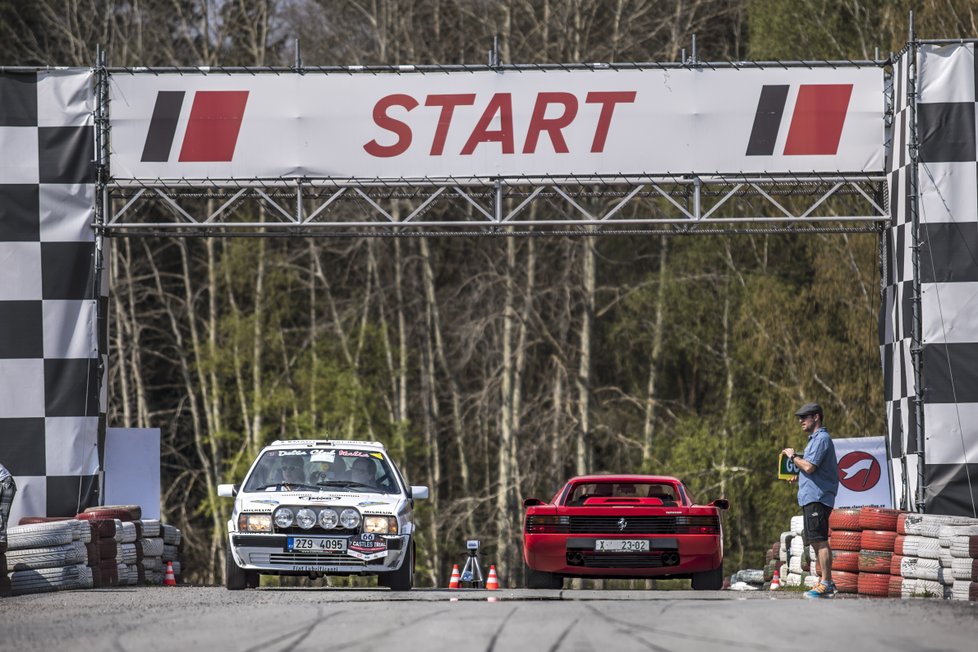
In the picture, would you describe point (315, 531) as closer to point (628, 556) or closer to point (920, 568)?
point (628, 556)

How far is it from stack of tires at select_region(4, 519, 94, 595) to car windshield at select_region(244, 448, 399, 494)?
5.84 ft

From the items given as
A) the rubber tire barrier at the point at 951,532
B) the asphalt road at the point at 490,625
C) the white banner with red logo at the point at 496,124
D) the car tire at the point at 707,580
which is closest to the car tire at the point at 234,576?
the asphalt road at the point at 490,625

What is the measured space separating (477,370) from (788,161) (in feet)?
65.8

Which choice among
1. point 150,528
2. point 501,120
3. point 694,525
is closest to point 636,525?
point 694,525

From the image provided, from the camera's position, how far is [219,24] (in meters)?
37.5

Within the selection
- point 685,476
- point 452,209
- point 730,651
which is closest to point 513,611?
point 730,651

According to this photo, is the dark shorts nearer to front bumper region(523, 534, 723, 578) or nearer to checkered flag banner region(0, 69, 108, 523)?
front bumper region(523, 534, 723, 578)

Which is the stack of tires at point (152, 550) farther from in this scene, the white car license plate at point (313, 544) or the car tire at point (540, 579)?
the car tire at point (540, 579)

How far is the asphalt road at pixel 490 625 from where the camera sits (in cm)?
885

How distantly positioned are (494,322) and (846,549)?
19978mm

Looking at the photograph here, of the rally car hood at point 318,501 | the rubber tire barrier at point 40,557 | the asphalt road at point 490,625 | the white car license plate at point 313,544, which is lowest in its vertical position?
the rubber tire barrier at point 40,557

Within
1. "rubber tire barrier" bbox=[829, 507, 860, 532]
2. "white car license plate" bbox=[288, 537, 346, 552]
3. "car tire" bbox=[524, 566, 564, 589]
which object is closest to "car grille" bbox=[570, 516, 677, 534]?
"car tire" bbox=[524, 566, 564, 589]

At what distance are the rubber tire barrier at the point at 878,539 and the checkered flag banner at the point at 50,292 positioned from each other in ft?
28.2

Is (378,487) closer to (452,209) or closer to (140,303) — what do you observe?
(452,209)
